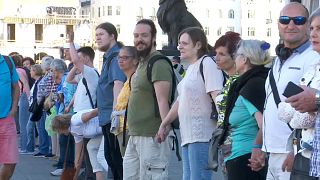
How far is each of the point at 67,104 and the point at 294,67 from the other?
6554 mm

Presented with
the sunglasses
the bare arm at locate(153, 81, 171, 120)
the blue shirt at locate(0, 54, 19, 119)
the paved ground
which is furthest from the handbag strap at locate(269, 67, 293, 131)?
the paved ground

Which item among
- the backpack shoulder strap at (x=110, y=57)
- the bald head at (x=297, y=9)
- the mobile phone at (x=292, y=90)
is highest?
the bald head at (x=297, y=9)

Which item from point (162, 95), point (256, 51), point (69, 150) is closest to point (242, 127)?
point (256, 51)

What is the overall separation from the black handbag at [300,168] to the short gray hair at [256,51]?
1196 mm

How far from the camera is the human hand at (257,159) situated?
5398 mm

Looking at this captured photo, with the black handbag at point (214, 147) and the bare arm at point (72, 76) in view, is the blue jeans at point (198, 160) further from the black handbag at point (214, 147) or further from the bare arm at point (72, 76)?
the bare arm at point (72, 76)

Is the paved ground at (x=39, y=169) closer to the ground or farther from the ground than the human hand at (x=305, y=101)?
closer to the ground

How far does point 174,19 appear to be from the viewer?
55.7ft

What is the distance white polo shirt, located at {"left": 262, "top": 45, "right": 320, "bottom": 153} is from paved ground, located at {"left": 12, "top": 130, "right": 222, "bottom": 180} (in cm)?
482

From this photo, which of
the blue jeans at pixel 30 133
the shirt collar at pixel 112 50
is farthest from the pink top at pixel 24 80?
the shirt collar at pixel 112 50

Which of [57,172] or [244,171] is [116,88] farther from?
[57,172]

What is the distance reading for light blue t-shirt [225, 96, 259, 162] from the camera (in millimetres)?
5637

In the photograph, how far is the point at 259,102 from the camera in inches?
218

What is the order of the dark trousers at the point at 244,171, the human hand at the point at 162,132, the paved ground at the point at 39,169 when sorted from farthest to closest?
the paved ground at the point at 39,169 → the human hand at the point at 162,132 → the dark trousers at the point at 244,171
